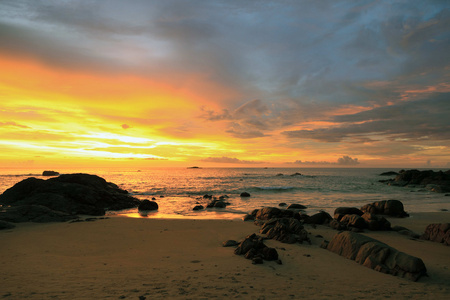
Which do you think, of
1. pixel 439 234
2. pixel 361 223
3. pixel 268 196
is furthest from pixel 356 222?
pixel 268 196

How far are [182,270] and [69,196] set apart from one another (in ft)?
63.4

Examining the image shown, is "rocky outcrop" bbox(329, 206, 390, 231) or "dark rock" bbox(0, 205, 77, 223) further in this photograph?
"dark rock" bbox(0, 205, 77, 223)

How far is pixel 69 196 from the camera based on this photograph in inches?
873

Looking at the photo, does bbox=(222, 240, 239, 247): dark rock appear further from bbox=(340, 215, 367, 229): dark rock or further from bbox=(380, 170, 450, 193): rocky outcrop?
bbox=(380, 170, 450, 193): rocky outcrop

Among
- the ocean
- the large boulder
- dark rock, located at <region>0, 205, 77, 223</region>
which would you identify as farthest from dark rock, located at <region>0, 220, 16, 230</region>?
the ocean

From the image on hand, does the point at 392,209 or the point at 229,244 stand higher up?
the point at 392,209

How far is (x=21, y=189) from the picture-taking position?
23391mm

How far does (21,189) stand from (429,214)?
37.7 metres

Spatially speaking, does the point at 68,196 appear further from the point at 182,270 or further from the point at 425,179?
the point at 425,179

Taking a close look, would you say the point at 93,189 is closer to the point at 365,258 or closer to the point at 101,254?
the point at 101,254

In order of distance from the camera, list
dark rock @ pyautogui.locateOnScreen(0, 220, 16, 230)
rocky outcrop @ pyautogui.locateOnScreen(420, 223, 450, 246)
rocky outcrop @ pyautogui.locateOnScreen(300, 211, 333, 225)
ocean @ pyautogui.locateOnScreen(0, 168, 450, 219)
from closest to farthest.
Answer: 1. rocky outcrop @ pyautogui.locateOnScreen(420, 223, 450, 246)
2. dark rock @ pyautogui.locateOnScreen(0, 220, 16, 230)
3. rocky outcrop @ pyautogui.locateOnScreen(300, 211, 333, 225)
4. ocean @ pyautogui.locateOnScreen(0, 168, 450, 219)

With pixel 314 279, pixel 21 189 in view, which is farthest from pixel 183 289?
pixel 21 189

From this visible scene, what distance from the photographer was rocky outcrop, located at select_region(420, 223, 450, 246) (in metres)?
12.0

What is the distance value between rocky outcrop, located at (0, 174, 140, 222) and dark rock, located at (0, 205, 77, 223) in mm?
291
